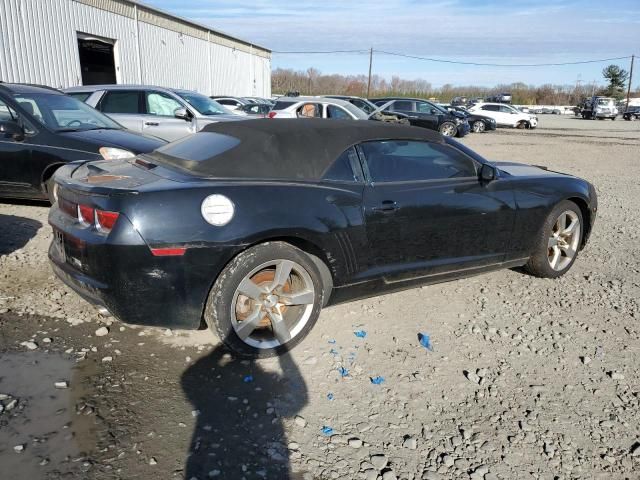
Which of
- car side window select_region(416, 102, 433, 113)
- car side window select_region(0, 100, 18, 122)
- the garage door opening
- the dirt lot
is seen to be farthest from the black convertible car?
the garage door opening

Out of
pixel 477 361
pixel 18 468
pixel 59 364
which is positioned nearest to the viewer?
pixel 18 468

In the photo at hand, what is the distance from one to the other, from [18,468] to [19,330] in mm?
1504

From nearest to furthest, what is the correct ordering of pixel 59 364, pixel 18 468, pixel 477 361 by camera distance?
pixel 18 468, pixel 59 364, pixel 477 361

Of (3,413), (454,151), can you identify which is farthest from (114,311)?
(454,151)

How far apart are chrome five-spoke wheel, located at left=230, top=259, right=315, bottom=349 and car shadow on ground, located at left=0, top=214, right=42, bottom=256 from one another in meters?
3.14

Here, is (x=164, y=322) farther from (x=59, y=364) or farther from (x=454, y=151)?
(x=454, y=151)

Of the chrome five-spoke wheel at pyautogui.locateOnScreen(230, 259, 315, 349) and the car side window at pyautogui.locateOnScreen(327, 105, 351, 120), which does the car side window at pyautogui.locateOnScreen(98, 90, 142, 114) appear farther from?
the chrome five-spoke wheel at pyautogui.locateOnScreen(230, 259, 315, 349)

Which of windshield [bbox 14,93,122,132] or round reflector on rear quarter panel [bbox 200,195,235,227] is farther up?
windshield [bbox 14,93,122,132]

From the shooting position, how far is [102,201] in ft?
9.46

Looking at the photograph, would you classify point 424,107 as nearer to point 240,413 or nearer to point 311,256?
point 311,256

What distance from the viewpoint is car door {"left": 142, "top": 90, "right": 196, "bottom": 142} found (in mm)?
9312

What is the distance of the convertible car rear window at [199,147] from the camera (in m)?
3.42

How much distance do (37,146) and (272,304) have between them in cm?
447

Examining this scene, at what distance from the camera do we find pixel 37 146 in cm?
606
